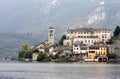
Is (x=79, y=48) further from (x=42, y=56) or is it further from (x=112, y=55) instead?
(x=112, y=55)

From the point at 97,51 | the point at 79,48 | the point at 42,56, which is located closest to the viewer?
the point at 97,51

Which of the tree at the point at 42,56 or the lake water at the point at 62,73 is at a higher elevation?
the tree at the point at 42,56

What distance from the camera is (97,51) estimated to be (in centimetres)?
18512

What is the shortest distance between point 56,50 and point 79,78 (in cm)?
11563

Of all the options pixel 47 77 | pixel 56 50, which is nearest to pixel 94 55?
pixel 56 50

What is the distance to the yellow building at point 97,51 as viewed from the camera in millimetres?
183625

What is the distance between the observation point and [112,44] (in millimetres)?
190125

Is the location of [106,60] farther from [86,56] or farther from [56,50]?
[56,50]

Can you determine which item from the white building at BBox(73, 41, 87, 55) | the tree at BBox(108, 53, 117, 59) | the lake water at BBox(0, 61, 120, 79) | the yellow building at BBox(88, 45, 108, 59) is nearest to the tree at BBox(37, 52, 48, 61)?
the white building at BBox(73, 41, 87, 55)

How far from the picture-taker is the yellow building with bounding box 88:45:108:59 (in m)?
184

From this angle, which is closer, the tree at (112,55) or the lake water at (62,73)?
the lake water at (62,73)

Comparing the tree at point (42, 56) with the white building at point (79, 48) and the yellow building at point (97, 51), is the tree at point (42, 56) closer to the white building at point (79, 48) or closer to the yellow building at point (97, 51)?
the white building at point (79, 48)

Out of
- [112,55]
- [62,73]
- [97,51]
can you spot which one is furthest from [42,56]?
[62,73]

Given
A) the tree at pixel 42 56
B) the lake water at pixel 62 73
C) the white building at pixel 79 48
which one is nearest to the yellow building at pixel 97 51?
the white building at pixel 79 48
